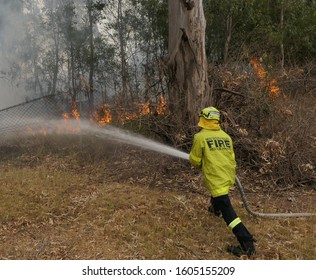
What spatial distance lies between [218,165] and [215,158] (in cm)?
9

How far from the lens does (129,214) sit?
18.1 ft

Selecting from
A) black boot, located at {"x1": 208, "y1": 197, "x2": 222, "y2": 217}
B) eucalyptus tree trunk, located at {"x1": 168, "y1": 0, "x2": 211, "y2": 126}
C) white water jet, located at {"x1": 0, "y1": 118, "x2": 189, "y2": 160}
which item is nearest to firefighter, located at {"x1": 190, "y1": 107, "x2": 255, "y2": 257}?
black boot, located at {"x1": 208, "y1": 197, "x2": 222, "y2": 217}

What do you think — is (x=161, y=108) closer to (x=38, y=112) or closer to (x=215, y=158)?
(x=215, y=158)

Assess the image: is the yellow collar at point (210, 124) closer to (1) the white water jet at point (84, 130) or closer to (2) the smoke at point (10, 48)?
(1) the white water jet at point (84, 130)

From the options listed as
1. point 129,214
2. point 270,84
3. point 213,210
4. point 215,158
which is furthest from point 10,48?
point 215,158

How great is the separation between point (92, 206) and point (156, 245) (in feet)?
5.62

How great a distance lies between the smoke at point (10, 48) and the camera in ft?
84.6

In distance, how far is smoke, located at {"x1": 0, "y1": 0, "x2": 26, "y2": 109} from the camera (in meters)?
25.8

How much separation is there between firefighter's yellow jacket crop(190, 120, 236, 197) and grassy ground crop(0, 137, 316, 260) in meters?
0.87

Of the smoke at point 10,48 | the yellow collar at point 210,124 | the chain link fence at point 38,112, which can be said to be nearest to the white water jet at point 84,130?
the chain link fence at point 38,112

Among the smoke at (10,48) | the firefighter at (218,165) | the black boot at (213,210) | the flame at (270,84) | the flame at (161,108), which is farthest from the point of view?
the smoke at (10,48)

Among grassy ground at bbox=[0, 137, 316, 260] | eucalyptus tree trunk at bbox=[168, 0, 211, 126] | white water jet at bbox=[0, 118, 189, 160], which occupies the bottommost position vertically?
grassy ground at bbox=[0, 137, 316, 260]

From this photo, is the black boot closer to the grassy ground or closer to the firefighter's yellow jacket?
the grassy ground

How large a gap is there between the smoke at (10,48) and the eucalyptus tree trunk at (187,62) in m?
20.7
